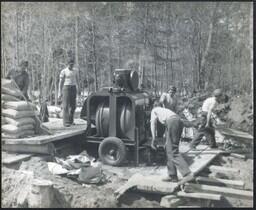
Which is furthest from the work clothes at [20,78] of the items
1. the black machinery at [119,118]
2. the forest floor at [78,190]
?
the forest floor at [78,190]

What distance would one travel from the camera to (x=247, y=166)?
728 cm

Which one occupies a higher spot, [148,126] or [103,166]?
[148,126]

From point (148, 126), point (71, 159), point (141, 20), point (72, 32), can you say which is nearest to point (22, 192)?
point (71, 159)

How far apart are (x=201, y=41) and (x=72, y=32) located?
4071 millimetres

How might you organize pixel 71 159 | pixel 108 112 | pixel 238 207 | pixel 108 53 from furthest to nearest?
pixel 108 53
pixel 108 112
pixel 71 159
pixel 238 207

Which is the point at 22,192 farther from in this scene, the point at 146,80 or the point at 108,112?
the point at 146,80

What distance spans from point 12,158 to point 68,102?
2036 mm

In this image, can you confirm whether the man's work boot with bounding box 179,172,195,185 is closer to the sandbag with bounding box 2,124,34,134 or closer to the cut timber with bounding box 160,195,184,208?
the cut timber with bounding box 160,195,184,208

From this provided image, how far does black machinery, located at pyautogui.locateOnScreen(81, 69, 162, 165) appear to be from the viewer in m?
6.94

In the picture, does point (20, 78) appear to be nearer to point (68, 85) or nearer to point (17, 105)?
point (68, 85)

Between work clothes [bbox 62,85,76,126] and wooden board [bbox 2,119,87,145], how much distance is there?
0.56 feet

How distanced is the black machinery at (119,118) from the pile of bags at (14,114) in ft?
3.37

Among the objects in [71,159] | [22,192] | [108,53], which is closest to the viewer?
[22,192]

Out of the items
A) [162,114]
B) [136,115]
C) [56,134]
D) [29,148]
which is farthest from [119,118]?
[29,148]
